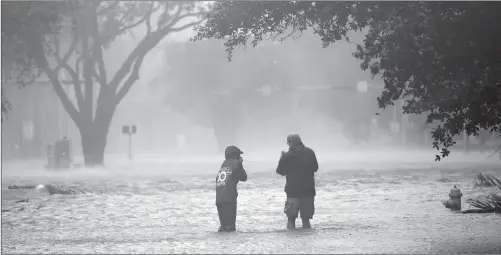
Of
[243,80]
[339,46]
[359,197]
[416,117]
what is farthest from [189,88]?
[359,197]

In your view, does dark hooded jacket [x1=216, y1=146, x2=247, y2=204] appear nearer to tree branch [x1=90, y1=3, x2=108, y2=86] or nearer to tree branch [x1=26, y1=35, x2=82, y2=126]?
tree branch [x1=26, y1=35, x2=82, y2=126]

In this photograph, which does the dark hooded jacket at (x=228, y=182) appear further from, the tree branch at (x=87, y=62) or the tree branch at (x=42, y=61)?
the tree branch at (x=87, y=62)

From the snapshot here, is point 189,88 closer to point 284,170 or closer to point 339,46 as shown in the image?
point 339,46

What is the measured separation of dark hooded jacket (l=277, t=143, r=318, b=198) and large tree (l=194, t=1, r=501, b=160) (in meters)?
2.09

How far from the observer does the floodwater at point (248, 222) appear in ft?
41.5

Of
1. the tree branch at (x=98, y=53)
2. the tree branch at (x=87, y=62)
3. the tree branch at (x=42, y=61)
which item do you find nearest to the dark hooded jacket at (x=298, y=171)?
the tree branch at (x=42, y=61)

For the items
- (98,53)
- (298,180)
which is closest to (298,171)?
(298,180)

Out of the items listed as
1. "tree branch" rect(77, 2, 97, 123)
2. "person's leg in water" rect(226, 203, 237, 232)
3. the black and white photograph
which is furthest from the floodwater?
"tree branch" rect(77, 2, 97, 123)

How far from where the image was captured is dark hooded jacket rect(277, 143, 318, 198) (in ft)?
48.3

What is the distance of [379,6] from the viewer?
12.5 meters

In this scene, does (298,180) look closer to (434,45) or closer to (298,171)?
(298,171)

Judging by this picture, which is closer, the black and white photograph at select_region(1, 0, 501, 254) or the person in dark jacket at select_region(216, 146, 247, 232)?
the black and white photograph at select_region(1, 0, 501, 254)

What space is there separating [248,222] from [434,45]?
6.51 m

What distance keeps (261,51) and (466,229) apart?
212ft
